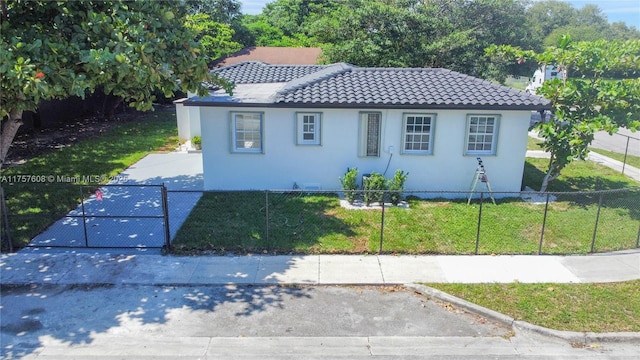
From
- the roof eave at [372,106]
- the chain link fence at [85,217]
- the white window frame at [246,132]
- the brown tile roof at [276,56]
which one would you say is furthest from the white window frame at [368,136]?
the brown tile roof at [276,56]

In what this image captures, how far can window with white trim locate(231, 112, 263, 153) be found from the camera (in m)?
13.5

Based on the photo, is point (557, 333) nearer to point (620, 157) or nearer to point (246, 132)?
point (246, 132)

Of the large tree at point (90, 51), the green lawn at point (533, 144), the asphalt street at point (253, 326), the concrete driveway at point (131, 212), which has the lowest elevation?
the asphalt street at point (253, 326)

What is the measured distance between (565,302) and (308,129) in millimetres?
7803

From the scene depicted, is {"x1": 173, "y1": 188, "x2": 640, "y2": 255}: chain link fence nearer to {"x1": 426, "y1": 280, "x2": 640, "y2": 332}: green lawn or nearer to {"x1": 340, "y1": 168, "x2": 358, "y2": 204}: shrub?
{"x1": 340, "y1": 168, "x2": 358, "y2": 204}: shrub

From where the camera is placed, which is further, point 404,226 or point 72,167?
point 72,167

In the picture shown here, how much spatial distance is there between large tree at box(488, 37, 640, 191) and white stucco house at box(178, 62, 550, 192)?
2.08ft

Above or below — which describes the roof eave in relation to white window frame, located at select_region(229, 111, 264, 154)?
above

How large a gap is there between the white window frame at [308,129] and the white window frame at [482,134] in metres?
4.09

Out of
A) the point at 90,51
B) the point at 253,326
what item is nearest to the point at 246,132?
the point at 90,51

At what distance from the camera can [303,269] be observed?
929cm

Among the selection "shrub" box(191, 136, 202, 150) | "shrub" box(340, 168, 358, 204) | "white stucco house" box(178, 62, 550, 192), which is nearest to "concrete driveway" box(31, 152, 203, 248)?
"white stucco house" box(178, 62, 550, 192)

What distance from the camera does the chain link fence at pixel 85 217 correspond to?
10266 millimetres

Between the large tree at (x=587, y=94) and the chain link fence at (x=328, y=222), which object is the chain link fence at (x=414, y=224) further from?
the large tree at (x=587, y=94)
